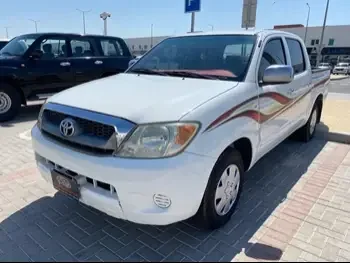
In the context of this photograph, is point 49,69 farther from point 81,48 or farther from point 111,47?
point 111,47

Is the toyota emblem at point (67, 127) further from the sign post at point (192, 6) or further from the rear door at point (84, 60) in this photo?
the sign post at point (192, 6)

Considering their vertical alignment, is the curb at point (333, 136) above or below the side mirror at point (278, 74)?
below

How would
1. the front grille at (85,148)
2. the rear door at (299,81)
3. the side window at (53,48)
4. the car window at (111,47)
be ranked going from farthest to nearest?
the car window at (111,47) → the side window at (53,48) → the rear door at (299,81) → the front grille at (85,148)

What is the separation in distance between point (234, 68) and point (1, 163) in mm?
A: 3429

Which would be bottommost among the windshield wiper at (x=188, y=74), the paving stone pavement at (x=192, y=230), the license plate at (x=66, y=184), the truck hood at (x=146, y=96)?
the paving stone pavement at (x=192, y=230)

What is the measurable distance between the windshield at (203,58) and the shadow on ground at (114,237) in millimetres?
1395

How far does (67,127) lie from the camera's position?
2.36m

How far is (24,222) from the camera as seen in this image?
280 centimetres

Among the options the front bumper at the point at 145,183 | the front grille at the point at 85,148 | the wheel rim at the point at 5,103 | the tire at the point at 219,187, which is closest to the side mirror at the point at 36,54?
the wheel rim at the point at 5,103

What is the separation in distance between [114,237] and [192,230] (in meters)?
0.68

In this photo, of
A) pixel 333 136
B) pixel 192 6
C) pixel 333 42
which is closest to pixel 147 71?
pixel 333 136

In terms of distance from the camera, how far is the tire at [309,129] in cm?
518

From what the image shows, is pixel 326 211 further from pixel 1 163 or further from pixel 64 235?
pixel 1 163

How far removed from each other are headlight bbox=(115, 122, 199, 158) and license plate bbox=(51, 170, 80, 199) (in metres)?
0.51
